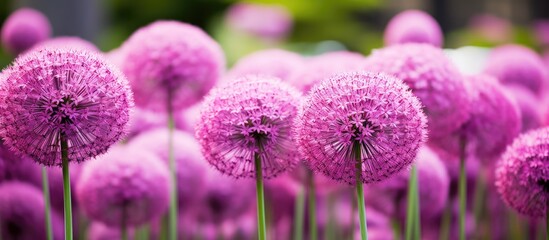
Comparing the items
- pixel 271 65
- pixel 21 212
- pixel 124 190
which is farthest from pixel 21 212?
pixel 271 65

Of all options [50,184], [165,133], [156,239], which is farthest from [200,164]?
[156,239]

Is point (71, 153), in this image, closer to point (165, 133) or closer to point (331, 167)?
point (331, 167)

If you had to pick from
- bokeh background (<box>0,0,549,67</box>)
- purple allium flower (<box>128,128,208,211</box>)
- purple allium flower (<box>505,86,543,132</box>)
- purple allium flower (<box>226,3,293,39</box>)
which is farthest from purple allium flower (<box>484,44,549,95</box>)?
purple allium flower (<box>226,3,293,39</box>)

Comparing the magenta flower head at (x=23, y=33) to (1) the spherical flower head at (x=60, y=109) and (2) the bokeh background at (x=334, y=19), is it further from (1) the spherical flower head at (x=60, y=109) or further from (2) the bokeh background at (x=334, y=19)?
(2) the bokeh background at (x=334, y=19)

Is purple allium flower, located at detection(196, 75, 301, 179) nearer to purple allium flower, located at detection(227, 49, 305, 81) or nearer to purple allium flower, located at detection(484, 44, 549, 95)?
purple allium flower, located at detection(227, 49, 305, 81)

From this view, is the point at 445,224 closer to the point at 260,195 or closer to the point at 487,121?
the point at 487,121
